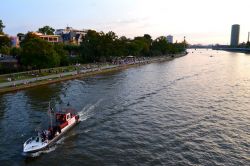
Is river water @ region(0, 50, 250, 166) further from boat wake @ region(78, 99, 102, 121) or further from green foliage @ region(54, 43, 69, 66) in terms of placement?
green foliage @ region(54, 43, 69, 66)

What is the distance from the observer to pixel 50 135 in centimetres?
3809

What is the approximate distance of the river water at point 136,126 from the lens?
114 ft

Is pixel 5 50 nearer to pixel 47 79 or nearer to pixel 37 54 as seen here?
pixel 37 54

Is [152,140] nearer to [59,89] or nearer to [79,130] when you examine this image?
[79,130]

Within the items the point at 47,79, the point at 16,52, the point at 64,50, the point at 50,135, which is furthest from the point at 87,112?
the point at 64,50

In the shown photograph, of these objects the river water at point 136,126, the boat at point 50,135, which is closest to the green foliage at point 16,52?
the river water at point 136,126

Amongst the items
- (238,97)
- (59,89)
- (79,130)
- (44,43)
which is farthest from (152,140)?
(44,43)

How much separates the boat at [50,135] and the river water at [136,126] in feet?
2.77

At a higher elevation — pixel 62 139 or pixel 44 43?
pixel 44 43

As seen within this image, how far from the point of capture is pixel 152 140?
39625mm

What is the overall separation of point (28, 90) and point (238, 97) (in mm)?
49655

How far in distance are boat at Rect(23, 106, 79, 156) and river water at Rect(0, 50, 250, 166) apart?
845 mm

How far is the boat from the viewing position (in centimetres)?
3509

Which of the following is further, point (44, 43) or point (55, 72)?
point (55, 72)
